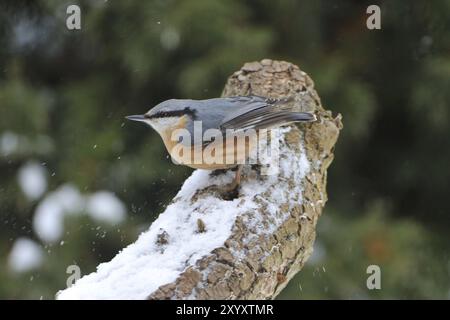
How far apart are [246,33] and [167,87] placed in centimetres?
60

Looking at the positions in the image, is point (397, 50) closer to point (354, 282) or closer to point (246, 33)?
point (246, 33)

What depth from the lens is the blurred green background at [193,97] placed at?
4.30 m

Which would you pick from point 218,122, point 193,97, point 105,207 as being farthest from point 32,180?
point 218,122

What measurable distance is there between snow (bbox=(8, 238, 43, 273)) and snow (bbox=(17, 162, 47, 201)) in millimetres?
288

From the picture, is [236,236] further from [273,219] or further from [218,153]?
[218,153]

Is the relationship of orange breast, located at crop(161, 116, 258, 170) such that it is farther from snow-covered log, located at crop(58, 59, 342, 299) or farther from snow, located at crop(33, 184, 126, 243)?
snow, located at crop(33, 184, 126, 243)

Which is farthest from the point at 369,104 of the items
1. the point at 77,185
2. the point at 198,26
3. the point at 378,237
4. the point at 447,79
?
the point at 77,185

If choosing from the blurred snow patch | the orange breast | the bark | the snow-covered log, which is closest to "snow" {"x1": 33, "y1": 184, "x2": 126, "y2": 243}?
the blurred snow patch

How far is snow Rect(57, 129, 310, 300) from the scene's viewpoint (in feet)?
6.86

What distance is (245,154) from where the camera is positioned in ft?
8.91

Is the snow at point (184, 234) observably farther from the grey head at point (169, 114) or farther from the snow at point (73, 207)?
the snow at point (73, 207)

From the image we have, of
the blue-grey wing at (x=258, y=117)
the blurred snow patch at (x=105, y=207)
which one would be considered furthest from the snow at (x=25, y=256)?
the blue-grey wing at (x=258, y=117)

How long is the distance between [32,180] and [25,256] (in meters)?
0.45

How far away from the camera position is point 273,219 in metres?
2.46
